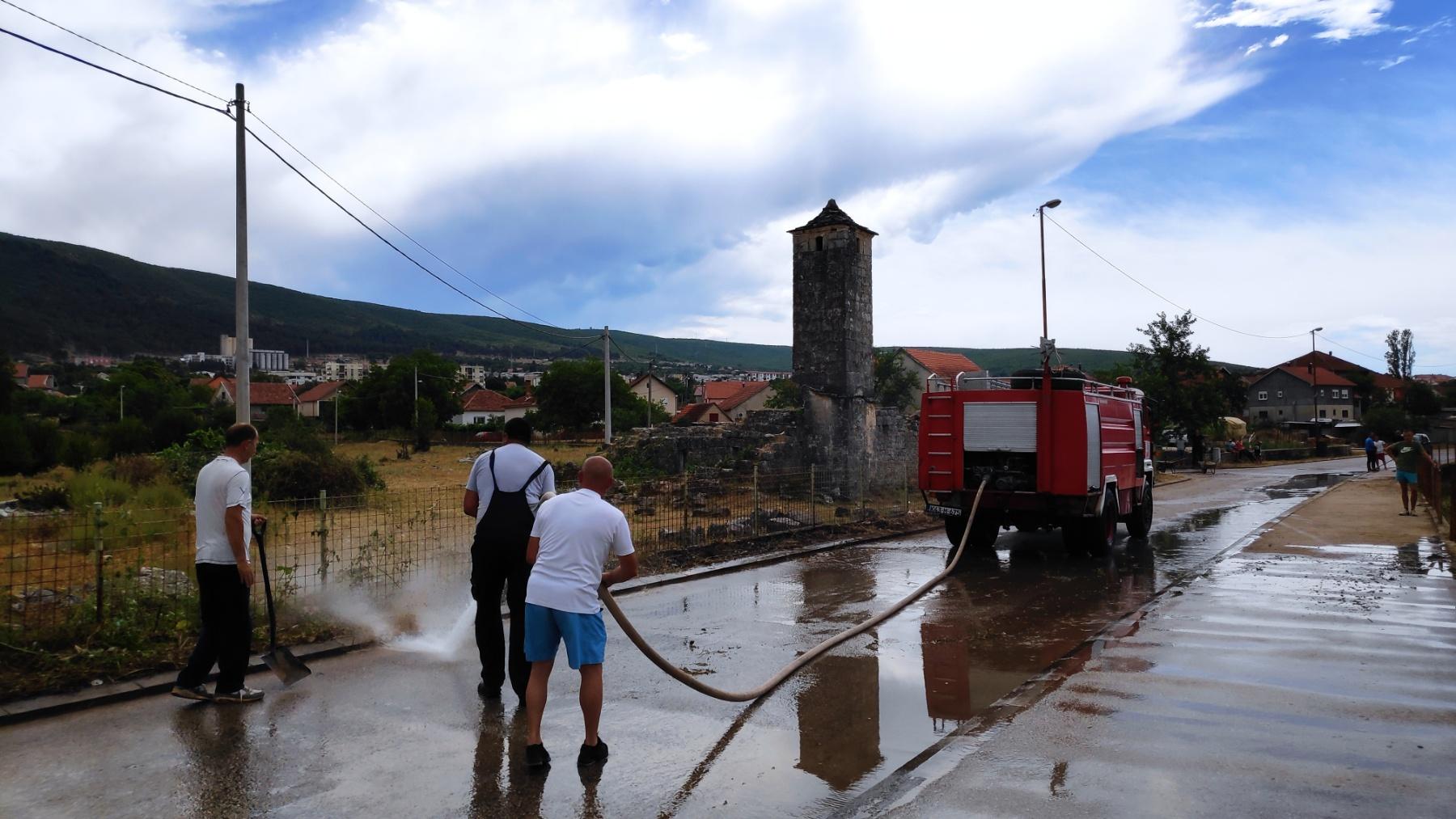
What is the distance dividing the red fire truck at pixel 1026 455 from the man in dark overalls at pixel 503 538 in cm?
845

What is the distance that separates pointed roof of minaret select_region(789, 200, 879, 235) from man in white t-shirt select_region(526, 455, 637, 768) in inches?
645

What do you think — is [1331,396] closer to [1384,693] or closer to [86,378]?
[1384,693]

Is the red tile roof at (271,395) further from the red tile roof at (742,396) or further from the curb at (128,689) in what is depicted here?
the curb at (128,689)

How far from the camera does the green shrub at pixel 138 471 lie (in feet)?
67.3

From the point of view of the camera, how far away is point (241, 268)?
34.6 ft

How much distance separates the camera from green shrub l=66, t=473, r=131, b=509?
53.8 ft

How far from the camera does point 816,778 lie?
4758 millimetres

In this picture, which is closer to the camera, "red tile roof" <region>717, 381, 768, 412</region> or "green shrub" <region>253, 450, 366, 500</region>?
"green shrub" <region>253, 450, 366, 500</region>

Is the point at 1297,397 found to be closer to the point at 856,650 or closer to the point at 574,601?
the point at 856,650

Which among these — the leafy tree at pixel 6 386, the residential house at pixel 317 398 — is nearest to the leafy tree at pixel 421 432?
the leafy tree at pixel 6 386

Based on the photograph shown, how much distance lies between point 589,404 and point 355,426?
20841 mm

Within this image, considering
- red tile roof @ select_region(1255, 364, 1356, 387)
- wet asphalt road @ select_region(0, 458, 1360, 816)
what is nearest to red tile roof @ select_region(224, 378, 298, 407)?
wet asphalt road @ select_region(0, 458, 1360, 816)

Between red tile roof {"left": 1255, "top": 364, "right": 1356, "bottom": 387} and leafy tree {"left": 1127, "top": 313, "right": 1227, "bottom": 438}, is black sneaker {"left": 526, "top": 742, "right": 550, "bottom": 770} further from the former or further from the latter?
red tile roof {"left": 1255, "top": 364, "right": 1356, "bottom": 387}

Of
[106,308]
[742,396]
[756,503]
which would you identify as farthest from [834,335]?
[106,308]
